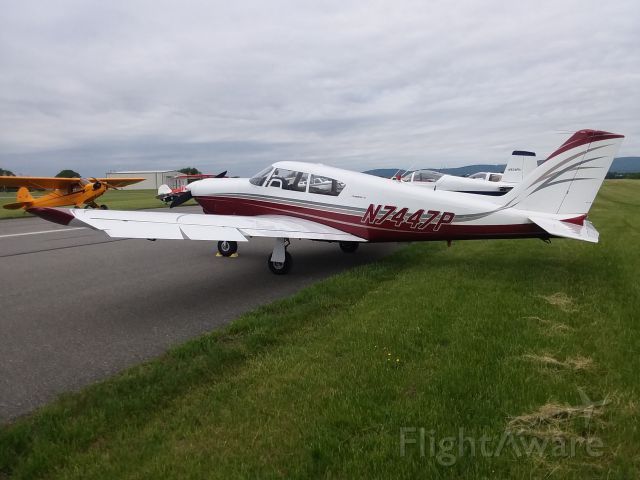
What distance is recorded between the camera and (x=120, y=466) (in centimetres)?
281

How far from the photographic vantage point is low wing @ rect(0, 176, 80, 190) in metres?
21.5

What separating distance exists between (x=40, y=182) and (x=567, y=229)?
25.2 metres

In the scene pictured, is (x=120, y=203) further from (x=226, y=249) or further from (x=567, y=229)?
(x=567, y=229)

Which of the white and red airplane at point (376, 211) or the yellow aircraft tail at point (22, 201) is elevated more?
the white and red airplane at point (376, 211)

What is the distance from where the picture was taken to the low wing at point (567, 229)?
23.1ft

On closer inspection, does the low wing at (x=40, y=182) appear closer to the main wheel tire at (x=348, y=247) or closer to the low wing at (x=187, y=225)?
the low wing at (x=187, y=225)

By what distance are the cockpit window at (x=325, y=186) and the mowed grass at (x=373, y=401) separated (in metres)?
3.65

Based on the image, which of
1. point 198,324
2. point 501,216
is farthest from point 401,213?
point 198,324

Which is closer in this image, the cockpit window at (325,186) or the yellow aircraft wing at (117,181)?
the cockpit window at (325,186)

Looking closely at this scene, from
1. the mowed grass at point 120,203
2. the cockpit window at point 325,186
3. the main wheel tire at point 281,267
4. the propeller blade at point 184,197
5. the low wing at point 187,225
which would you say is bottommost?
the mowed grass at point 120,203

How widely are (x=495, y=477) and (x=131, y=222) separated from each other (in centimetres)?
644

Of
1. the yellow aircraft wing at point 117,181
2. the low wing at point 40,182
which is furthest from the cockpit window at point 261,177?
the yellow aircraft wing at point 117,181

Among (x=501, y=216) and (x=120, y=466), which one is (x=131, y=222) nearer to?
(x=120, y=466)

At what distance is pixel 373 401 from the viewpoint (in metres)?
3.47
